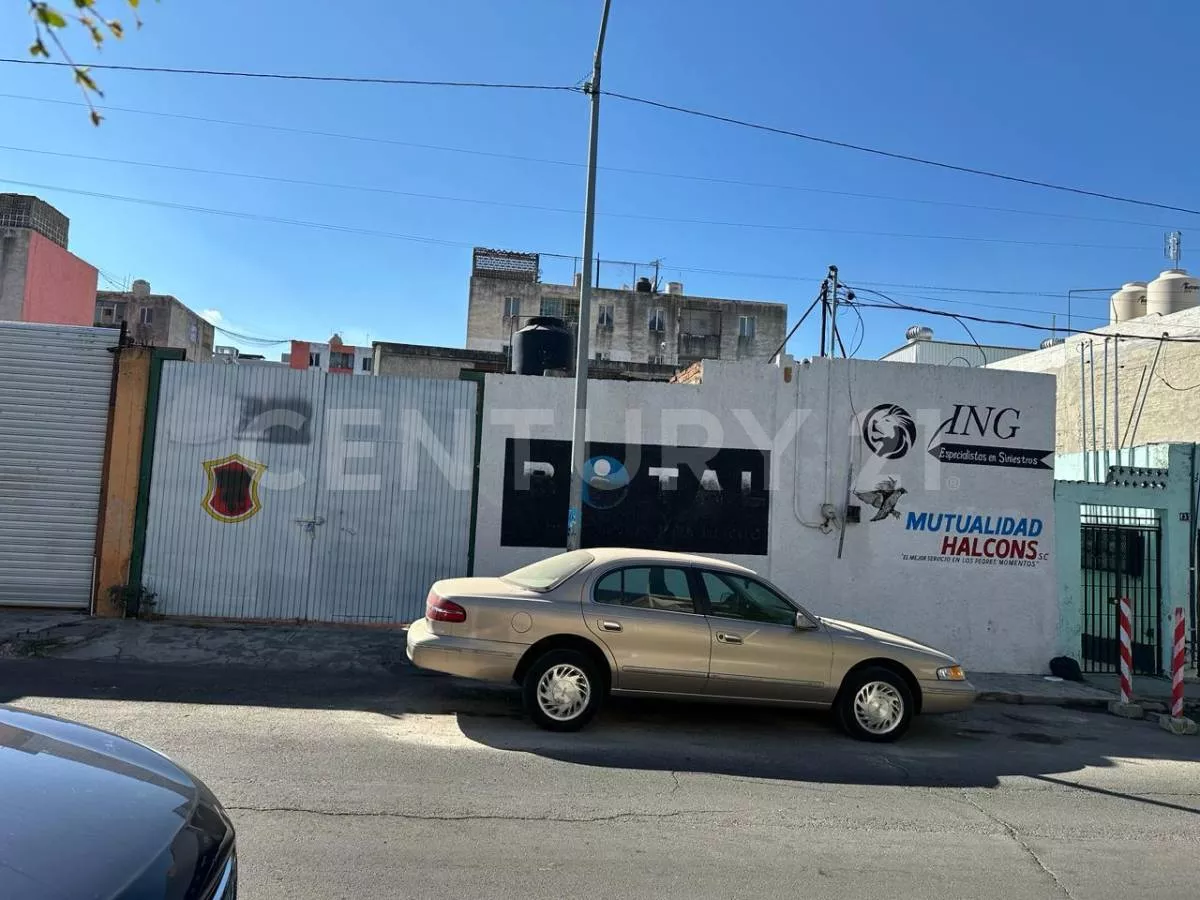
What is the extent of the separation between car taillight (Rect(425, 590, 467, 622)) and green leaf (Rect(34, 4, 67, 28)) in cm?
509

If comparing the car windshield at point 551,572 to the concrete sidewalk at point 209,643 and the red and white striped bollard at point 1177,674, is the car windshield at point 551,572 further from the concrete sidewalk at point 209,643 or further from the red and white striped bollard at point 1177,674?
the red and white striped bollard at point 1177,674

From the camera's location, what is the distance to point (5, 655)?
8594 mm

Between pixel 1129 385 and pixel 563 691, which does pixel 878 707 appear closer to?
pixel 563 691

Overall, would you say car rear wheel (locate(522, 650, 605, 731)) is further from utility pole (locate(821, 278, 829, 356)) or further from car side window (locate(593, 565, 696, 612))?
utility pole (locate(821, 278, 829, 356))

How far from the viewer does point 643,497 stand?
37.3 feet

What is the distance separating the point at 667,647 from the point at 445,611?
188 cm

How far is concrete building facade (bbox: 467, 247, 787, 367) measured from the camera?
46656mm

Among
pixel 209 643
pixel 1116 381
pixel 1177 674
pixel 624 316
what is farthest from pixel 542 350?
pixel 624 316

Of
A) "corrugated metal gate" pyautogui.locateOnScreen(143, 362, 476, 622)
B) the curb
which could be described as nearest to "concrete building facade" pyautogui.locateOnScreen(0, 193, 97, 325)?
"corrugated metal gate" pyautogui.locateOnScreen(143, 362, 476, 622)

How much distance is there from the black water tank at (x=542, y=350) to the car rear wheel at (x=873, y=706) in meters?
7.72

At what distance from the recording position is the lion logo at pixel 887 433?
11617 mm

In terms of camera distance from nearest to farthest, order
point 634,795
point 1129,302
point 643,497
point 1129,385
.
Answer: point 634,795, point 643,497, point 1129,385, point 1129,302

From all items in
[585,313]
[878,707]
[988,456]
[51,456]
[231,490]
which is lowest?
[878,707]

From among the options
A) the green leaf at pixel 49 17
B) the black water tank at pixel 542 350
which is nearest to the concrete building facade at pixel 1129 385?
the black water tank at pixel 542 350
